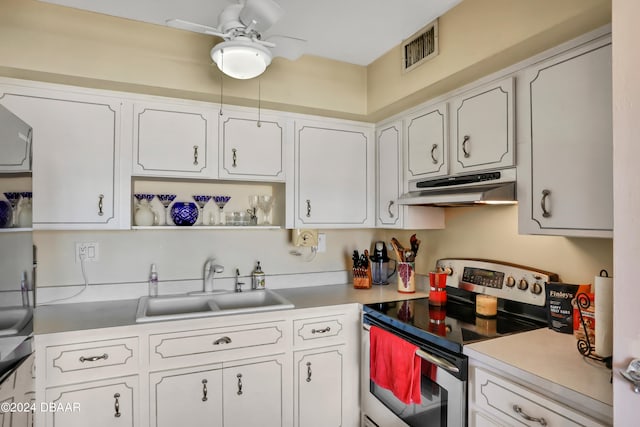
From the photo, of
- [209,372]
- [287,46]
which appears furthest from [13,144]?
[209,372]

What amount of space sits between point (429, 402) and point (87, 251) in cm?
208

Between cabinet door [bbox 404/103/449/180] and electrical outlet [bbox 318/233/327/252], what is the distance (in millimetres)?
821

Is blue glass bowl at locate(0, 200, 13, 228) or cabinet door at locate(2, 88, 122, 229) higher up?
cabinet door at locate(2, 88, 122, 229)

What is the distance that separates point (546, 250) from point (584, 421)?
0.91 meters

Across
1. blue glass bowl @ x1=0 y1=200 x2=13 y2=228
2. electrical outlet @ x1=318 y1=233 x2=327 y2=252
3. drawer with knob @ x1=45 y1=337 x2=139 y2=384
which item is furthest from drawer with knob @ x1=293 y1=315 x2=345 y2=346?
blue glass bowl @ x1=0 y1=200 x2=13 y2=228

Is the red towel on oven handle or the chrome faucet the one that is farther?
the chrome faucet

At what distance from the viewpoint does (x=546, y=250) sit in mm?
1827

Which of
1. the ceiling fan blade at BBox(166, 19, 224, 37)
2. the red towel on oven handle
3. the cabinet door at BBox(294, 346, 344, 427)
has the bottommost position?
the cabinet door at BBox(294, 346, 344, 427)

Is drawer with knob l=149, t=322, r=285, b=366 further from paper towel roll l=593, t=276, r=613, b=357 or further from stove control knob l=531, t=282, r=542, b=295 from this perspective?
paper towel roll l=593, t=276, r=613, b=357

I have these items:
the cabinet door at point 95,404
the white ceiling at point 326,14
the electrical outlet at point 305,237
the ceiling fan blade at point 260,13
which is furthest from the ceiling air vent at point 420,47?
the cabinet door at point 95,404

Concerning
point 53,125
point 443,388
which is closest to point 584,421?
point 443,388

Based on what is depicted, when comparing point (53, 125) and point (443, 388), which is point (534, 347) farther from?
point (53, 125)

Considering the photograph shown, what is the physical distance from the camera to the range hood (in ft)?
5.50

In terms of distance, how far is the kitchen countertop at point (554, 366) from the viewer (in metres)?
1.10
